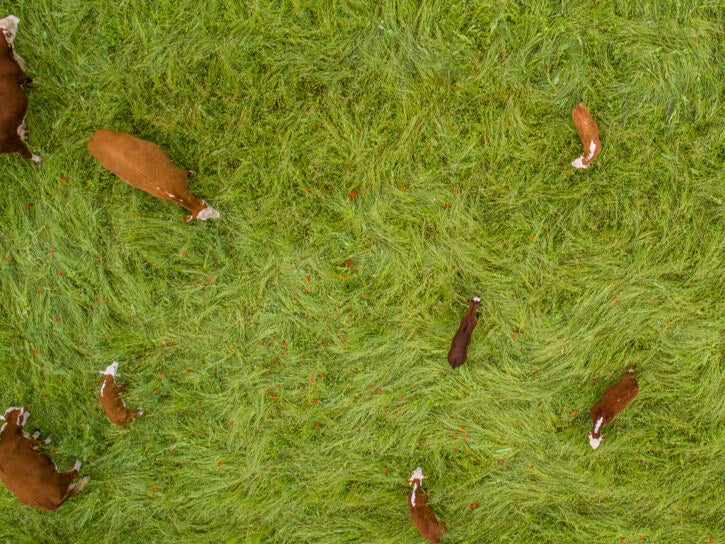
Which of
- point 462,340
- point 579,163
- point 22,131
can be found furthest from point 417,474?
point 22,131

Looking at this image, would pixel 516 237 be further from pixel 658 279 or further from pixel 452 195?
pixel 658 279

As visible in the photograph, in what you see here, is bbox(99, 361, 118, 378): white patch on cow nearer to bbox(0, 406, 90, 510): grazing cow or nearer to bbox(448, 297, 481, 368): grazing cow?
bbox(0, 406, 90, 510): grazing cow

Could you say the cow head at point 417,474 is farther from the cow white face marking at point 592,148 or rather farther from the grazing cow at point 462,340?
the cow white face marking at point 592,148

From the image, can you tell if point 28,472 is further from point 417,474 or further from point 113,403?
point 417,474

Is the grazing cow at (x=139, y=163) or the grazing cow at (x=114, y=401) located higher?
the grazing cow at (x=139, y=163)

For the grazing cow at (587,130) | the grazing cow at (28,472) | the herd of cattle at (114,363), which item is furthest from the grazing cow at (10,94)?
the grazing cow at (587,130)

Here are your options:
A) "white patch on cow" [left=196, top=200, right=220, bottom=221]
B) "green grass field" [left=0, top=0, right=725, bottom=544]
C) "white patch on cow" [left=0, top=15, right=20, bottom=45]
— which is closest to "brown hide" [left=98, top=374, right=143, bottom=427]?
"green grass field" [left=0, top=0, right=725, bottom=544]

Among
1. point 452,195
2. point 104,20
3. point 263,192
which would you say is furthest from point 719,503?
point 104,20
